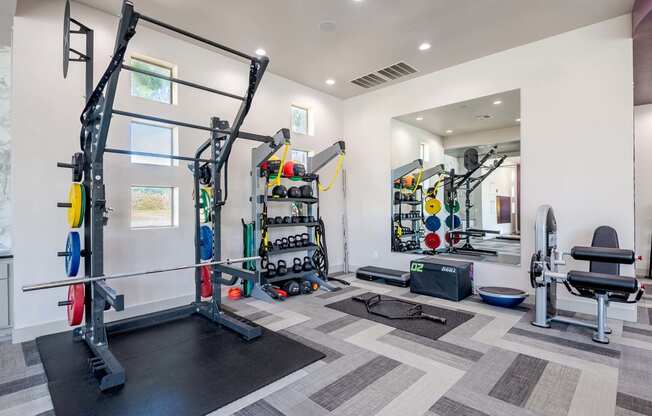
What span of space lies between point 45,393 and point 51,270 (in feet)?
4.79

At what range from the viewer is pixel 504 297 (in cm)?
385

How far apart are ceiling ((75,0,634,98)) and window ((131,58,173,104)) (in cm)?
57

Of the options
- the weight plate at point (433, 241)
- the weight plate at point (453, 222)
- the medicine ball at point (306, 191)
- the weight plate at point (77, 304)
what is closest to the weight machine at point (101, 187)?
the weight plate at point (77, 304)

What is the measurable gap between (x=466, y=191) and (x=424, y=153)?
101 cm

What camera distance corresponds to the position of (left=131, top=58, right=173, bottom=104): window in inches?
152

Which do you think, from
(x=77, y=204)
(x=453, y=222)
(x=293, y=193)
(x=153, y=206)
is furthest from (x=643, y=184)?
(x=77, y=204)

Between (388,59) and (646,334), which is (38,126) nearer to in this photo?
(388,59)

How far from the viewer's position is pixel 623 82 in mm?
3584

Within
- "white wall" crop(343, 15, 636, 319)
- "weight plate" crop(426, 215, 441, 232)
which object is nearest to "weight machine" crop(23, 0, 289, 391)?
"white wall" crop(343, 15, 636, 319)

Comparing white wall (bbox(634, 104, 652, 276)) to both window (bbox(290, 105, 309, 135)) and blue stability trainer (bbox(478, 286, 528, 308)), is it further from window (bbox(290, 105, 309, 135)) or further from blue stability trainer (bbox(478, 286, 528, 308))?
window (bbox(290, 105, 309, 135))

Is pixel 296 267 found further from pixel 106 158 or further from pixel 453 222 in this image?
pixel 453 222

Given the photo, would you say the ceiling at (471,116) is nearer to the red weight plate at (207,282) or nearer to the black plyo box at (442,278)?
the black plyo box at (442,278)

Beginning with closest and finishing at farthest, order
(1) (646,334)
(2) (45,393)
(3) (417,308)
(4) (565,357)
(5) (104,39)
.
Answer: (2) (45,393), (4) (565,357), (1) (646,334), (5) (104,39), (3) (417,308)

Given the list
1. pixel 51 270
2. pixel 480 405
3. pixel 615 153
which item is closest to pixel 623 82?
pixel 615 153
